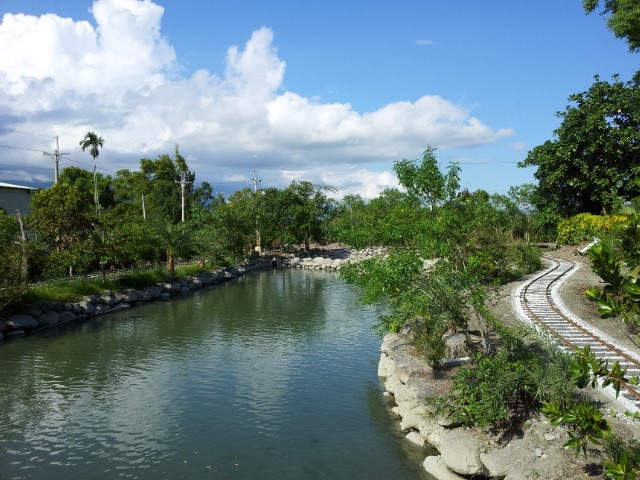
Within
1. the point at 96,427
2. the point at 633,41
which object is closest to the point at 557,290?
the point at 633,41

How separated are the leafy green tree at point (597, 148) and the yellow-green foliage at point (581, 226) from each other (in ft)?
3.63

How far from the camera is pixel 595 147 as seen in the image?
1272 inches

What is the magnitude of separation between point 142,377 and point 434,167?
1066 cm

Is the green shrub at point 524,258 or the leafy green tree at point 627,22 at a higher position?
the leafy green tree at point 627,22

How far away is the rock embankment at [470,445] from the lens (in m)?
8.72

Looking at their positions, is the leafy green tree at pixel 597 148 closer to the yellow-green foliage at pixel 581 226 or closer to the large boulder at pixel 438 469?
the yellow-green foliage at pixel 581 226

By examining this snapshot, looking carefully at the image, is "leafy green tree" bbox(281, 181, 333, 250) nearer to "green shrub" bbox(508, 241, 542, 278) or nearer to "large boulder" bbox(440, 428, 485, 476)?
"green shrub" bbox(508, 241, 542, 278)

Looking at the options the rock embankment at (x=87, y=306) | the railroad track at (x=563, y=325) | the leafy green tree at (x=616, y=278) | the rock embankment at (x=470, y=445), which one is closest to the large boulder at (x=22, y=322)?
the rock embankment at (x=87, y=306)

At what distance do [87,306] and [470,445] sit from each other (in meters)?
22.2

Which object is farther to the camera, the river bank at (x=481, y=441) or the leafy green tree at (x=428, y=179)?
the leafy green tree at (x=428, y=179)

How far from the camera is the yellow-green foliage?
31.8m

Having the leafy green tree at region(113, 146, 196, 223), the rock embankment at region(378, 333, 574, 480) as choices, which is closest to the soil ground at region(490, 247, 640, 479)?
the rock embankment at region(378, 333, 574, 480)

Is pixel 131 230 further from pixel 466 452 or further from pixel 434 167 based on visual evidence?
pixel 466 452

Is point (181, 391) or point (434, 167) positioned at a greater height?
point (434, 167)
